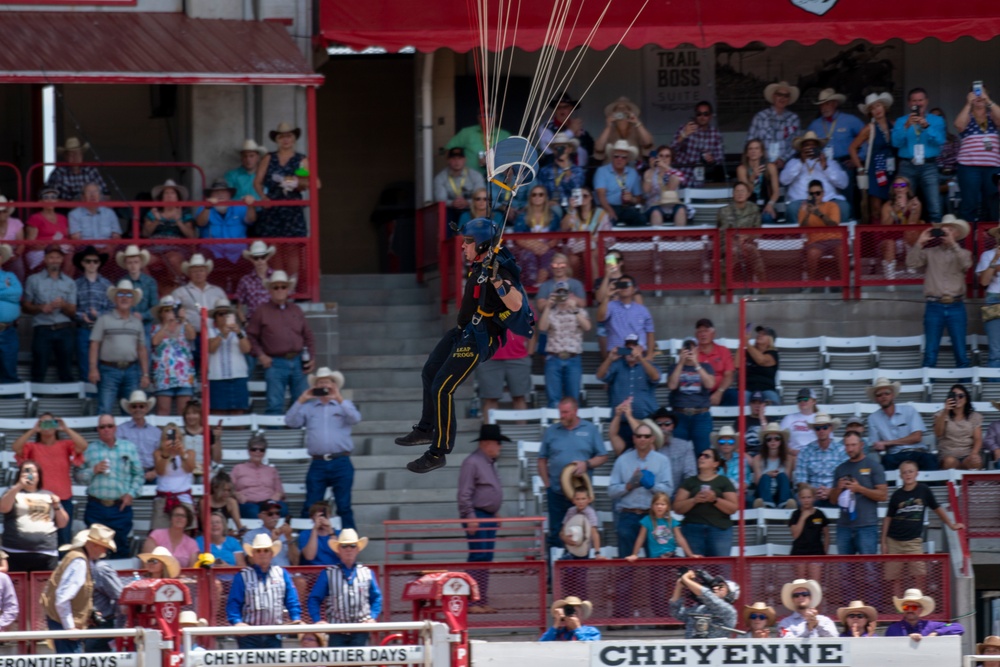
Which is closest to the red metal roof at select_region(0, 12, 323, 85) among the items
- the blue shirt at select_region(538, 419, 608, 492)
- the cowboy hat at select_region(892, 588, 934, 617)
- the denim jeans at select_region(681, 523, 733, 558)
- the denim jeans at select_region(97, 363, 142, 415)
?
the denim jeans at select_region(97, 363, 142, 415)

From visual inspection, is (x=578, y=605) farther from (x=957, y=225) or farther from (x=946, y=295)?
(x=957, y=225)

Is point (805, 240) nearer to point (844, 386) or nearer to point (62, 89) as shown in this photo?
point (844, 386)

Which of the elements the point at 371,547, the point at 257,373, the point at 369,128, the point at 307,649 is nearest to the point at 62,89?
the point at 369,128

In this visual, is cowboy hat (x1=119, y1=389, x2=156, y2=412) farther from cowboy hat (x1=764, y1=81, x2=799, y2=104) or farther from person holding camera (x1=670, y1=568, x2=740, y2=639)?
cowboy hat (x1=764, y1=81, x2=799, y2=104)

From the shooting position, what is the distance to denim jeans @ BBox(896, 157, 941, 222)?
20047mm

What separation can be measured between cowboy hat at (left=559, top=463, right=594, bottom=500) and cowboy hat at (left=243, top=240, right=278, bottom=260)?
4.45 m

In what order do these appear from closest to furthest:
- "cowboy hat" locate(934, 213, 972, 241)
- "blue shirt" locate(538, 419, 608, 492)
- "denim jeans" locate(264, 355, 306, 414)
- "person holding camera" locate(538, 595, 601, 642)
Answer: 1. "person holding camera" locate(538, 595, 601, 642)
2. "blue shirt" locate(538, 419, 608, 492)
3. "denim jeans" locate(264, 355, 306, 414)
4. "cowboy hat" locate(934, 213, 972, 241)

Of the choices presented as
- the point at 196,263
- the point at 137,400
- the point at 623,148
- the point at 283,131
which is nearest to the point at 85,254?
the point at 196,263

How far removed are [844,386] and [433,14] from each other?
5995mm

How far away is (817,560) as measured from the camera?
50.1 feet

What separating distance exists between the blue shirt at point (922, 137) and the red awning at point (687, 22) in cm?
121

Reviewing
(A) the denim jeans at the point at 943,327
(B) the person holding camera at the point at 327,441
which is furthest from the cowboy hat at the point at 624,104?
(B) the person holding camera at the point at 327,441

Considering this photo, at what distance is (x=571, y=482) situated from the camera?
16.6m

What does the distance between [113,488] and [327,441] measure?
1.95 meters
